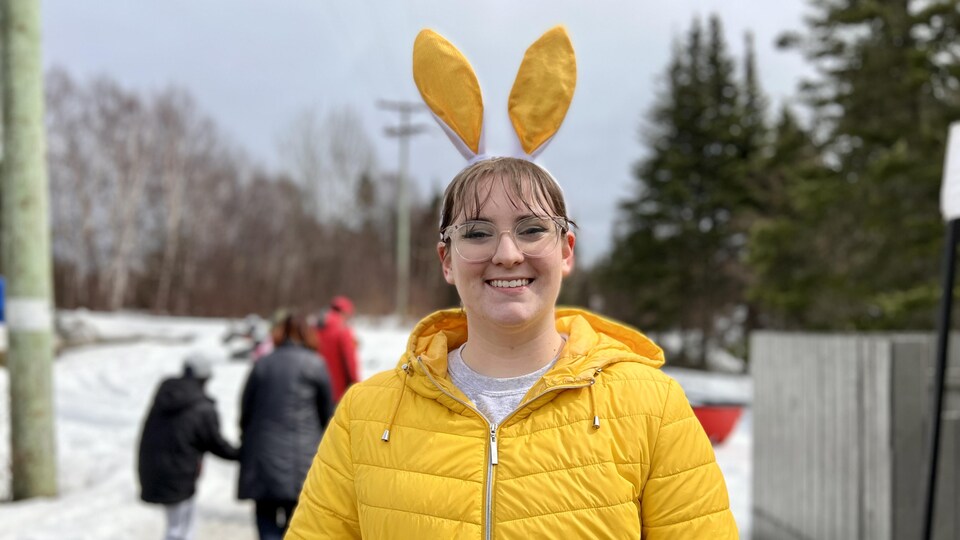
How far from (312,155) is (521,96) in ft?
141

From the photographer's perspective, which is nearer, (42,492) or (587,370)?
(587,370)

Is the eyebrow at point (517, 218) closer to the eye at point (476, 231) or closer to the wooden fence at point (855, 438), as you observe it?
the eye at point (476, 231)

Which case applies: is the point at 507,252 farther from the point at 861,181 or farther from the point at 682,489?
the point at 861,181

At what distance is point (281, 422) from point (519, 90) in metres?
3.78

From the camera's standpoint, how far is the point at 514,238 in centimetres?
181

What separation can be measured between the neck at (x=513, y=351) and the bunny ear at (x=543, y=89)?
43 cm

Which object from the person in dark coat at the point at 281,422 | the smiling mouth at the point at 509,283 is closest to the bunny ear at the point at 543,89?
A: the smiling mouth at the point at 509,283

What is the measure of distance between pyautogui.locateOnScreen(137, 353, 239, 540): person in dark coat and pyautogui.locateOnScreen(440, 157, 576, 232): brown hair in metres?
3.98

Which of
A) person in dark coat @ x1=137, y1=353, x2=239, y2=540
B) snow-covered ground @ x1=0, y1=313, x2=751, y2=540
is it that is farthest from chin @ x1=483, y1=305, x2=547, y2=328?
snow-covered ground @ x1=0, y1=313, x2=751, y2=540

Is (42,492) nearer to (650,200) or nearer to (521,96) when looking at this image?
(521,96)

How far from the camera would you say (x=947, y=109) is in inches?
595

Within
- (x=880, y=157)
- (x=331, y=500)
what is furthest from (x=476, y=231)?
(x=880, y=157)

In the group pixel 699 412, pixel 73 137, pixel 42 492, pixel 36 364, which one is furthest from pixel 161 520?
pixel 73 137

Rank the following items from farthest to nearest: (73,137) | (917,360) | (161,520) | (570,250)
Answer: (73,137), (161,520), (917,360), (570,250)
